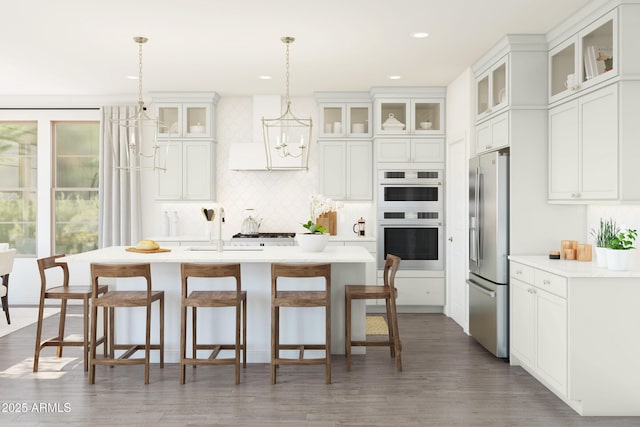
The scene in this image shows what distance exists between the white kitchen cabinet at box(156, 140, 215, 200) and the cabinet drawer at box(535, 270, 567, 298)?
15.0ft

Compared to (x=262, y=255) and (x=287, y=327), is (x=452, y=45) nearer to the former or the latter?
(x=262, y=255)

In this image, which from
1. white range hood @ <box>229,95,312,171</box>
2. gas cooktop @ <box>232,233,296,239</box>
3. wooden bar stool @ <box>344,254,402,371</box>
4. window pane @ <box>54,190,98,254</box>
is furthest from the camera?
window pane @ <box>54,190,98,254</box>

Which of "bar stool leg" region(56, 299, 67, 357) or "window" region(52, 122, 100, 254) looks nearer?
"bar stool leg" region(56, 299, 67, 357)

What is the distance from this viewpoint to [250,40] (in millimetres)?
5145

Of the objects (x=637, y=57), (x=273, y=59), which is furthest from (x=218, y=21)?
(x=637, y=57)

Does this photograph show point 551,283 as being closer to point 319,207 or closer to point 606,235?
point 606,235

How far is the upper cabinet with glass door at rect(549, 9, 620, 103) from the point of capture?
3933mm

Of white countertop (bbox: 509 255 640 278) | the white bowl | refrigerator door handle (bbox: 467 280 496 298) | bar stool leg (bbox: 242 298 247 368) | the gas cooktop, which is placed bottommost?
bar stool leg (bbox: 242 298 247 368)

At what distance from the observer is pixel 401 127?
726cm

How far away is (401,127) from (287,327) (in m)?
3.40

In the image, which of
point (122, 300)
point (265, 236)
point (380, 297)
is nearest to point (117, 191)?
point (265, 236)

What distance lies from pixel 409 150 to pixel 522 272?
A: 300 cm

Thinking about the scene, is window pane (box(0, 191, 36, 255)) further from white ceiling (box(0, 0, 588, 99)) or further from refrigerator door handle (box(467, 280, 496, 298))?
refrigerator door handle (box(467, 280, 496, 298))

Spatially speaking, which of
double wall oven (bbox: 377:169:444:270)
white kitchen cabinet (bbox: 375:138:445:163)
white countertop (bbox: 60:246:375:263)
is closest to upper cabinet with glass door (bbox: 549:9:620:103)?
white countertop (bbox: 60:246:375:263)
